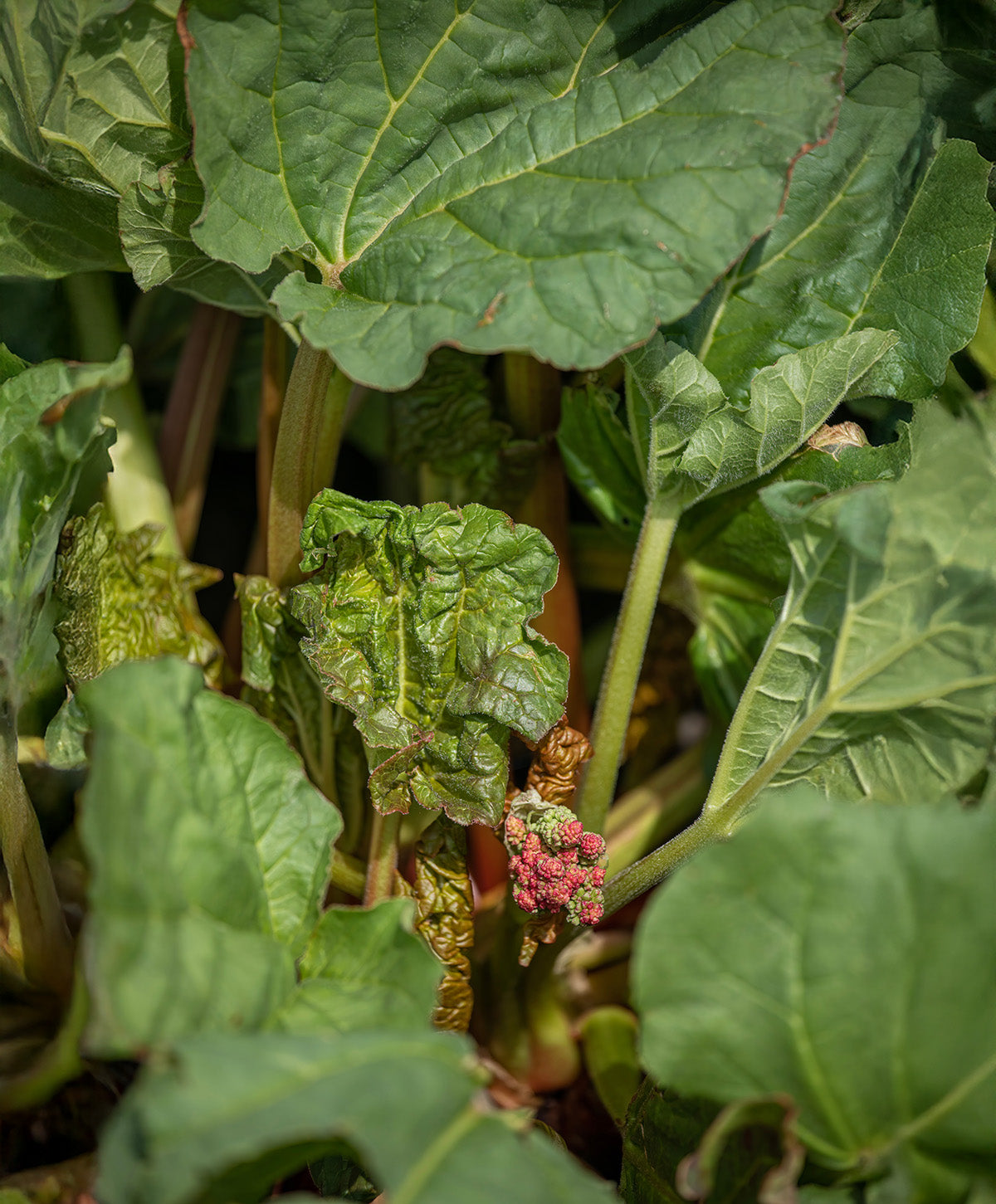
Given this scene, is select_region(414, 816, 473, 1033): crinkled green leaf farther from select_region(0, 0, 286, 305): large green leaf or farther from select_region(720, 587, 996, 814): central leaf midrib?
select_region(0, 0, 286, 305): large green leaf

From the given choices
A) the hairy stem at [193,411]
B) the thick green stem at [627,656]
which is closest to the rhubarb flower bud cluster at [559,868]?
the thick green stem at [627,656]

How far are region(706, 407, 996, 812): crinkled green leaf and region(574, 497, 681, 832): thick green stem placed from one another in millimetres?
139

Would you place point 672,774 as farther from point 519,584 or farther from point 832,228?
point 832,228

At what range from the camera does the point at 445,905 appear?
1.08 meters

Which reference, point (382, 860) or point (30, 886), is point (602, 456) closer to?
point (382, 860)

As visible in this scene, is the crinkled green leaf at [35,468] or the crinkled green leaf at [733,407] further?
the crinkled green leaf at [733,407]

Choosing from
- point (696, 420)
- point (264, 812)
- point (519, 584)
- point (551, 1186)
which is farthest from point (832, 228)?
point (551, 1186)

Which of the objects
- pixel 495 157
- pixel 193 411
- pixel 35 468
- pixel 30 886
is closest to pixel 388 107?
pixel 495 157

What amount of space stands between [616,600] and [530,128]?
890 mm

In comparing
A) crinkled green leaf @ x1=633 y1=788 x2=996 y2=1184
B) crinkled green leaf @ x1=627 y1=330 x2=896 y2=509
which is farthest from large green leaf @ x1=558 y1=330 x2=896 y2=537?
crinkled green leaf @ x1=633 y1=788 x2=996 y2=1184

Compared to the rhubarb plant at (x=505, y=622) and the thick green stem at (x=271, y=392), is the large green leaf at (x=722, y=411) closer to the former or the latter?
the rhubarb plant at (x=505, y=622)

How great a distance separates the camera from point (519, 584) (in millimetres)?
997

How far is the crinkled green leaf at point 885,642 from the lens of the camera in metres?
0.84

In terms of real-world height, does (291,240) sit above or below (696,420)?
above
